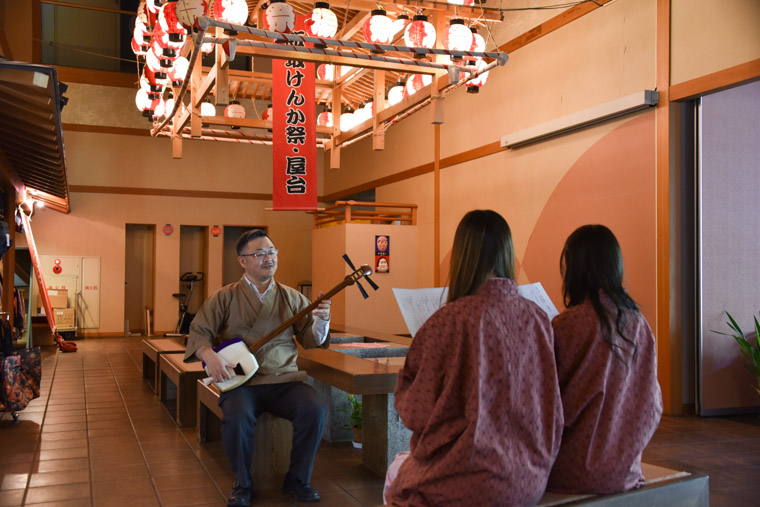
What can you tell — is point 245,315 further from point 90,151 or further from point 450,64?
point 90,151

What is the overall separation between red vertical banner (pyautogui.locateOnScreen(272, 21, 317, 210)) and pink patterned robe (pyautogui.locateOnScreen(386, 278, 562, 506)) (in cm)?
468

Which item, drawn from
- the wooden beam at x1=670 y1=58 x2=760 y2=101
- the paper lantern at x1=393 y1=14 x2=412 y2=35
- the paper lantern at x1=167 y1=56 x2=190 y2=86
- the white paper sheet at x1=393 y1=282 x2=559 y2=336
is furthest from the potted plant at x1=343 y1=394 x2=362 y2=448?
the paper lantern at x1=167 y1=56 x2=190 y2=86

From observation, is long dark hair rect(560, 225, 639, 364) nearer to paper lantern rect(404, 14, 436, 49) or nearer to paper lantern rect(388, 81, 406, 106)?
paper lantern rect(404, 14, 436, 49)

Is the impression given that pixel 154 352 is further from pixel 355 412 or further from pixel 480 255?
pixel 480 255

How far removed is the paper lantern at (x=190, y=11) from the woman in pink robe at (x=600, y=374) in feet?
12.5

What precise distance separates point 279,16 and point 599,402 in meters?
3.73

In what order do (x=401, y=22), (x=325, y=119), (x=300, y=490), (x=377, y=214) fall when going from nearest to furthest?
1. (x=300, y=490)
2. (x=401, y=22)
3. (x=325, y=119)
4. (x=377, y=214)

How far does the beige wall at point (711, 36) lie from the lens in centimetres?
475

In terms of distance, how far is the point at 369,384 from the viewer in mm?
3238

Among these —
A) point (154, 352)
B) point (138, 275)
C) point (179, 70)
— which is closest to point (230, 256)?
point (138, 275)

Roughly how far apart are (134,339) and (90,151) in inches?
138

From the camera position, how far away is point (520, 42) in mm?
7406

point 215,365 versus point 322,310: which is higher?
point 322,310

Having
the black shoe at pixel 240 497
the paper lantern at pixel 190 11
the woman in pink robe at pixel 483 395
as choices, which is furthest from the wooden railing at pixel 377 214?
the woman in pink robe at pixel 483 395
